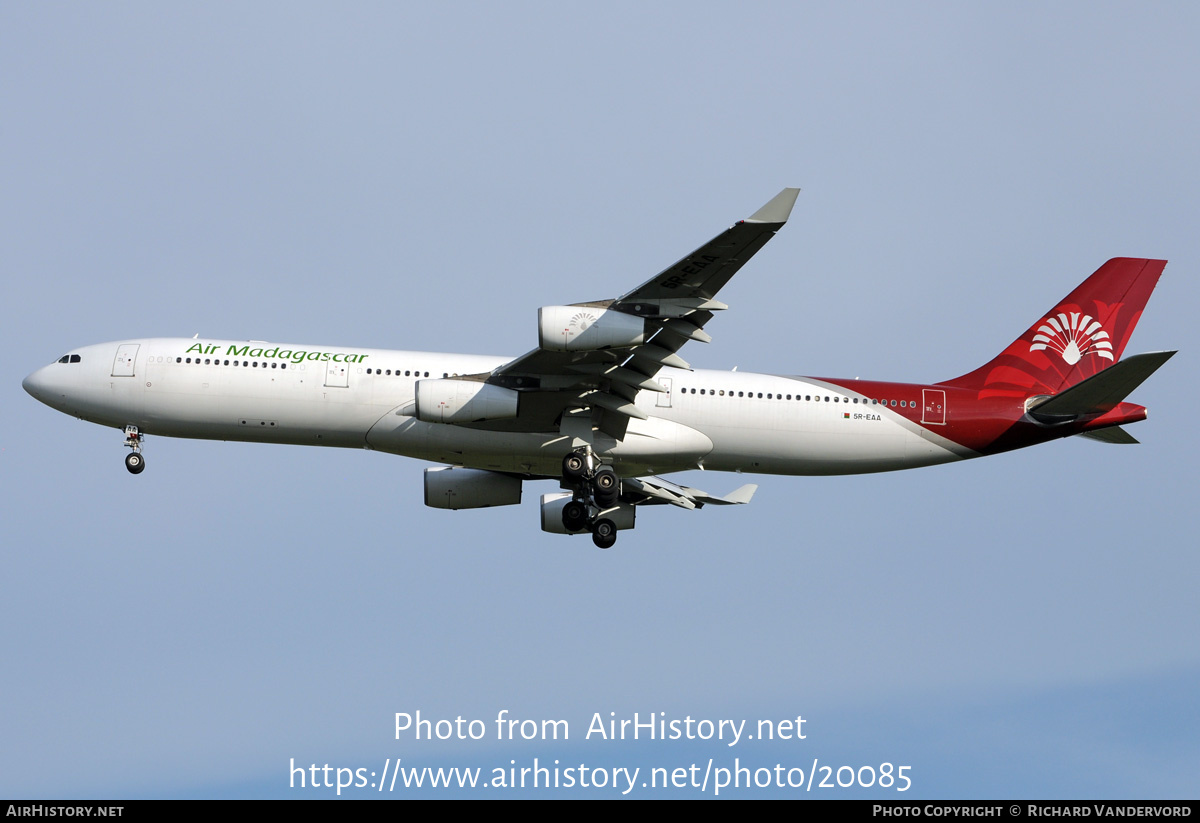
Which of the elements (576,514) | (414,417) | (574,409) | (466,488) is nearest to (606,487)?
(574,409)

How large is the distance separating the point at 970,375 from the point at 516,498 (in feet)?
46.3

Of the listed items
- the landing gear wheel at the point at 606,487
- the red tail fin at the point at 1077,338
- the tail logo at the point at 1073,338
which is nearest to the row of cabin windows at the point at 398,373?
the landing gear wheel at the point at 606,487

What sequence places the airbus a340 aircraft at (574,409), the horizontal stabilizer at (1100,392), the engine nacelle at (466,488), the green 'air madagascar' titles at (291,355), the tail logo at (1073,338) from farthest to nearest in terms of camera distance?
the engine nacelle at (466,488) → the tail logo at (1073,338) → the green 'air madagascar' titles at (291,355) → the airbus a340 aircraft at (574,409) → the horizontal stabilizer at (1100,392)

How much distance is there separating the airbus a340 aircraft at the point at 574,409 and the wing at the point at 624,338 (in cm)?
8

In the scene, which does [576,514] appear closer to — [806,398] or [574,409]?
[574,409]

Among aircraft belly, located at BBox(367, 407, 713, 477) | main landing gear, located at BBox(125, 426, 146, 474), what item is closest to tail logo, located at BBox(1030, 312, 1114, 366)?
aircraft belly, located at BBox(367, 407, 713, 477)

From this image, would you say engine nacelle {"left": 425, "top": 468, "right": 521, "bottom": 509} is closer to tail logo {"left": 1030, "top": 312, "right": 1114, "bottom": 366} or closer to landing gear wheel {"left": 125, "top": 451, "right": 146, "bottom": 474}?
landing gear wheel {"left": 125, "top": 451, "right": 146, "bottom": 474}

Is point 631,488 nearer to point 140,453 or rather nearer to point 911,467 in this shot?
point 911,467

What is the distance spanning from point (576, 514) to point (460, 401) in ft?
20.9

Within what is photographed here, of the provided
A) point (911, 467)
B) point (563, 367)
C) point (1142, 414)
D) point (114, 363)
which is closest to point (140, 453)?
point (114, 363)

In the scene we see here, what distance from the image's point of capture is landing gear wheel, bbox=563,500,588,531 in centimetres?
3956

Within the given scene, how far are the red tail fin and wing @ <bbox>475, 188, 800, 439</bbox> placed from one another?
34.3 ft

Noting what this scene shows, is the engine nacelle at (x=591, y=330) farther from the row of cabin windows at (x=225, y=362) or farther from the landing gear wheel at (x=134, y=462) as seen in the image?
the landing gear wheel at (x=134, y=462)

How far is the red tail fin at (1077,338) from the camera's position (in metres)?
39.9
